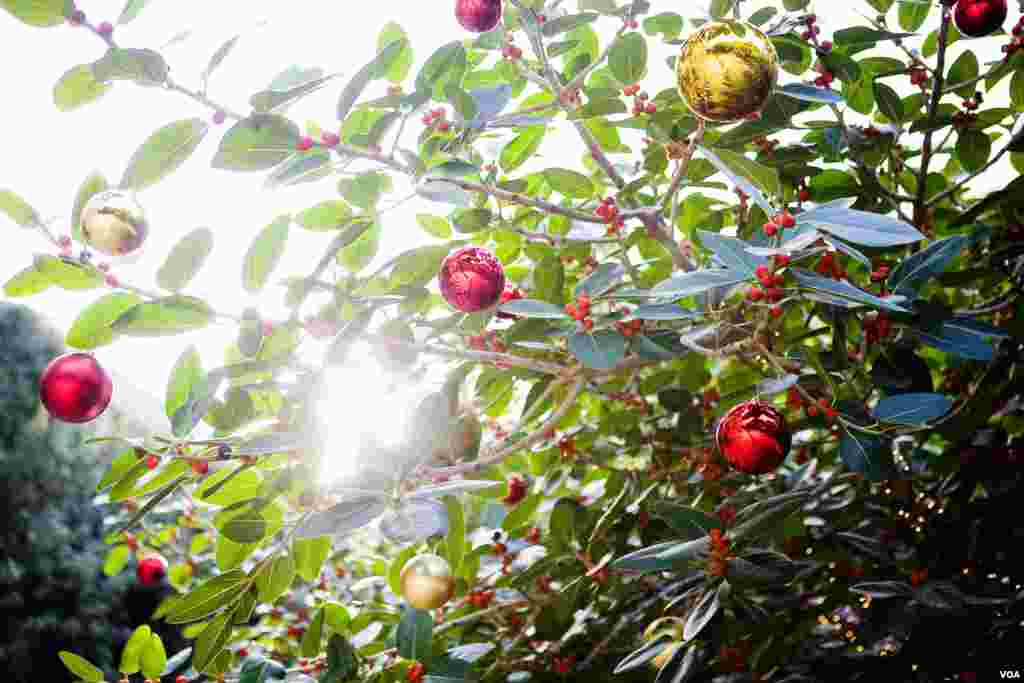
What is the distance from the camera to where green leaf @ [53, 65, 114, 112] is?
1014mm

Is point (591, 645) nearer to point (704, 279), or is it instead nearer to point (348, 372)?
point (348, 372)

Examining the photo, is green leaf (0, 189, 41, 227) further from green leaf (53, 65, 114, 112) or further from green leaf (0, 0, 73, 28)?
green leaf (0, 0, 73, 28)

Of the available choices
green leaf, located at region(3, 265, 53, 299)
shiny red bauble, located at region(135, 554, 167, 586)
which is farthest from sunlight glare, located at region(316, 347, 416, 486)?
shiny red bauble, located at region(135, 554, 167, 586)

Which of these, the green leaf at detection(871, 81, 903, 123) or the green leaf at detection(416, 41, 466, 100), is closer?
the green leaf at detection(416, 41, 466, 100)

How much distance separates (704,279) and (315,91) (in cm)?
49

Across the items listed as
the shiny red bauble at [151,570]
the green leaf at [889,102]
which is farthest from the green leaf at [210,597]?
the green leaf at [889,102]

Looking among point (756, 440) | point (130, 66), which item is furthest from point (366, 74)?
point (756, 440)

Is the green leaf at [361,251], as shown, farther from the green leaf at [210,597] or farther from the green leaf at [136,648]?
the green leaf at [136,648]

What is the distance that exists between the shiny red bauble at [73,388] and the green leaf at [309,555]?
0.43m

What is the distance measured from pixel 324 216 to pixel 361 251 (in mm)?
87

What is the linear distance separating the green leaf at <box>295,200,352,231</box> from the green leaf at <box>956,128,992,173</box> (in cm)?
113

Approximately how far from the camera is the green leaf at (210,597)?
1.22 meters

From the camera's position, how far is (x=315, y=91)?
0.91 meters

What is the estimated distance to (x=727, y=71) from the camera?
3.03 feet
